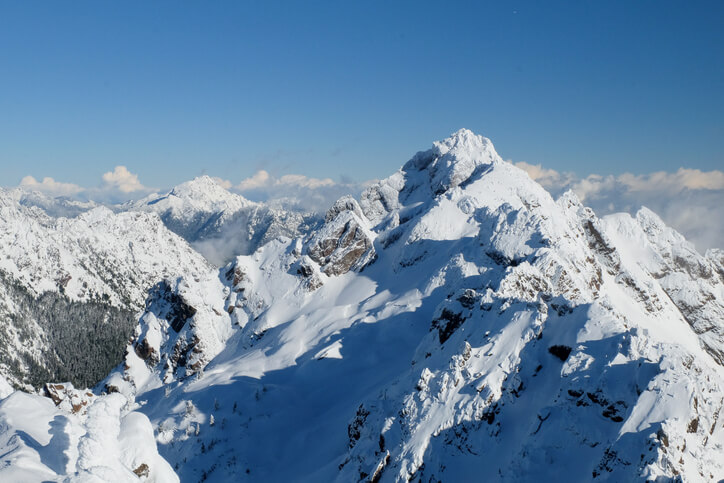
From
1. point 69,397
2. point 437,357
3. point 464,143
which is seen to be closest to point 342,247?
point 437,357

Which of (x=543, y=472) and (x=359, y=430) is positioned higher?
(x=543, y=472)

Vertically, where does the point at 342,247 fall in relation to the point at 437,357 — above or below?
above

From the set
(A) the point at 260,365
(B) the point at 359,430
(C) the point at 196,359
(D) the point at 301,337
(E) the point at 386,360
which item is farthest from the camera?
(C) the point at 196,359

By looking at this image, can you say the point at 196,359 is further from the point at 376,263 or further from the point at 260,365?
the point at 376,263

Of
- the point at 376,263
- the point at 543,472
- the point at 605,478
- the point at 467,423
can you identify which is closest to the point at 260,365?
the point at 376,263

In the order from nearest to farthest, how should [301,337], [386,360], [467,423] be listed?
[467,423], [386,360], [301,337]

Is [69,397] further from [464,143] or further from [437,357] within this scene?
[464,143]
